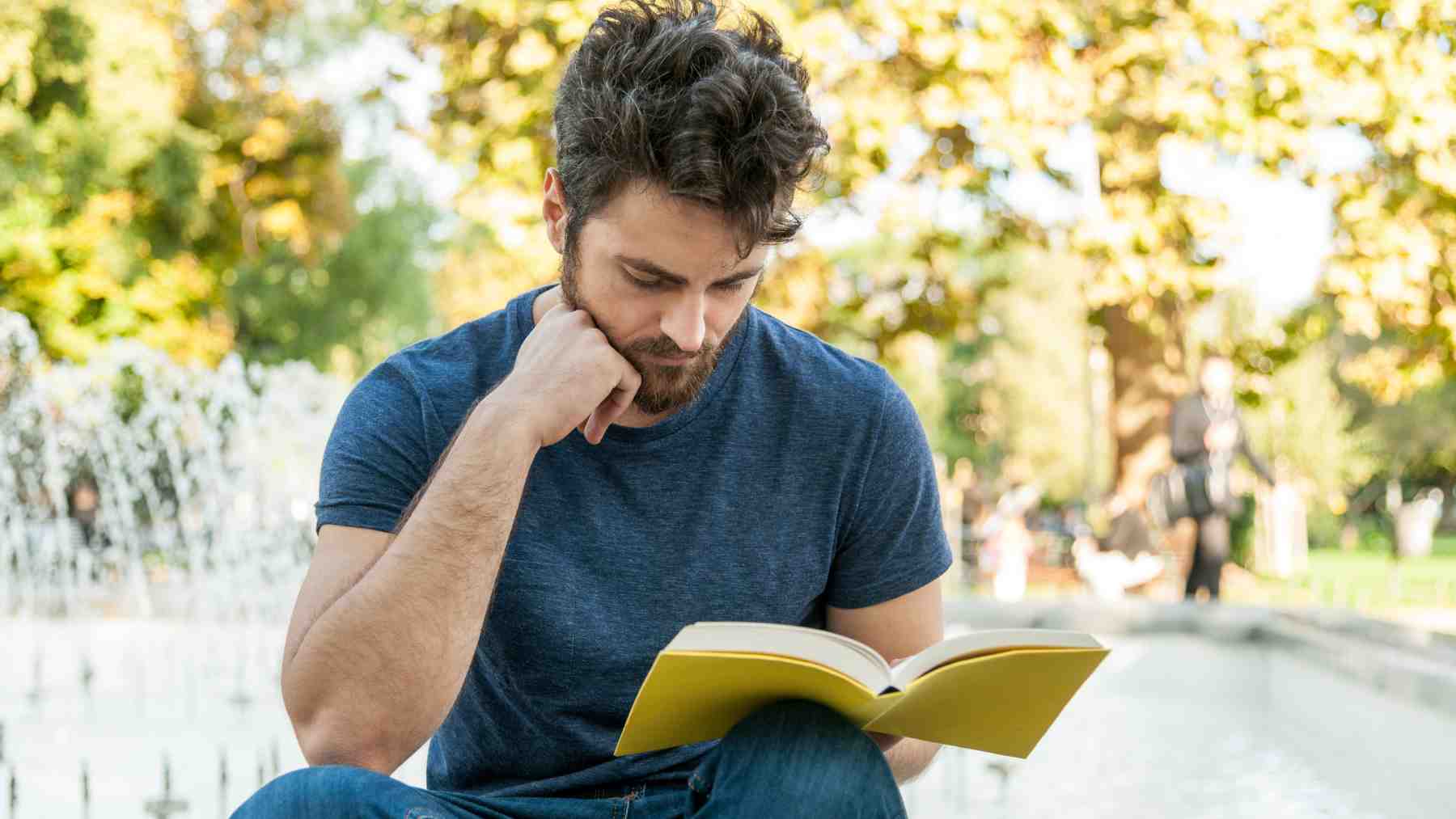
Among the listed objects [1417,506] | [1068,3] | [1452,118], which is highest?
[1068,3]

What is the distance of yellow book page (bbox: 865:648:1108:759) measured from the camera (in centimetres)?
176

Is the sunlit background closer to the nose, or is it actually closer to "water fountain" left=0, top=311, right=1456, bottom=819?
"water fountain" left=0, top=311, right=1456, bottom=819

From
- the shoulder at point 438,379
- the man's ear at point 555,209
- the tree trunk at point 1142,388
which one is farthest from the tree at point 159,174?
the shoulder at point 438,379

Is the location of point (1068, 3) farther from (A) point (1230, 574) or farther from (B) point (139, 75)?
(B) point (139, 75)

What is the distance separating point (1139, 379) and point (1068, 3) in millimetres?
3045

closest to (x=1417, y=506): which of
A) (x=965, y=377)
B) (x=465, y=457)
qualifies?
(x=965, y=377)

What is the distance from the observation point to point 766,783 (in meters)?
1.76

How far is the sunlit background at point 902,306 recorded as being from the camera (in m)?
6.49

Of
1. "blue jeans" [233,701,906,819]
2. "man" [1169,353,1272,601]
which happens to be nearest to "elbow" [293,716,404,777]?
"blue jeans" [233,701,906,819]

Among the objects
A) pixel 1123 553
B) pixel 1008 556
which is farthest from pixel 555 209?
pixel 1008 556

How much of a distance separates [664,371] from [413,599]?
478 mm

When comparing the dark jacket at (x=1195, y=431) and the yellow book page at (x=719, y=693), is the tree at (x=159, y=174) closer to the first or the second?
the dark jacket at (x=1195, y=431)

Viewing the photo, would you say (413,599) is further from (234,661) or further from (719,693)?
(234,661)

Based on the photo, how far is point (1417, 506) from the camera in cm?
2878
